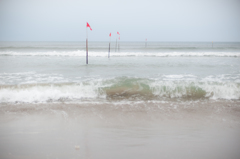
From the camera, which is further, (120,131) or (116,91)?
(116,91)

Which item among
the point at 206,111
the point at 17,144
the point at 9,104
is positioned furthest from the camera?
the point at 9,104

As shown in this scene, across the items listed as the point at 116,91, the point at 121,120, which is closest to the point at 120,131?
the point at 121,120

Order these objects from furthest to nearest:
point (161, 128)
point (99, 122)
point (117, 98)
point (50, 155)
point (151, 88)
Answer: point (151, 88)
point (117, 98)
point (99, 122)
point (161, 128)
point (50, 155)

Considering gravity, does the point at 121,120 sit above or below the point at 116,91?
below

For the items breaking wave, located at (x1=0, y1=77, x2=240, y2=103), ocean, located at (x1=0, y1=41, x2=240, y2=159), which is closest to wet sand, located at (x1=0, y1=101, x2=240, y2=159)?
ocean, located at (x1=0, y1=41, x2=240, y2=159)

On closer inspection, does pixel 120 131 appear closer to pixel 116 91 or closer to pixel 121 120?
pixel 121 120

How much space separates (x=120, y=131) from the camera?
124 inches

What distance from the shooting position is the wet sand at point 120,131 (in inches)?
97.3

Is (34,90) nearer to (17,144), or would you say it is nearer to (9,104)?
(9,104)

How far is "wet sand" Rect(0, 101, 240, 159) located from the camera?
2.47 metres

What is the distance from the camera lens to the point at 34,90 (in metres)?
5.63

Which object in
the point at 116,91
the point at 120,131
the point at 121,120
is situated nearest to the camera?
the point at 120,131

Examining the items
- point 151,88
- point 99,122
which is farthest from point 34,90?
point 151,88

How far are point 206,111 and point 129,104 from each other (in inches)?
78.3
